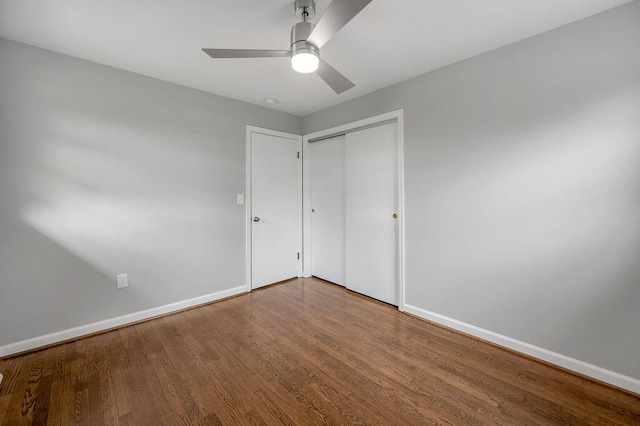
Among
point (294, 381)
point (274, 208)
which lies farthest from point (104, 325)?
point (274, 208)

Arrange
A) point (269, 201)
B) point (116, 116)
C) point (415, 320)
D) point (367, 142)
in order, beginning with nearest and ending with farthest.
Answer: point (116, 116)
point (415, 320)
point (367, 142)
point (269, 201)

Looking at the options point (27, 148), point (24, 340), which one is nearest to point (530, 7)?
point (27, 148)

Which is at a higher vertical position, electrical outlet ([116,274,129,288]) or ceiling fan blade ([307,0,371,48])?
ceiling fan blade ([307,0,371,48])

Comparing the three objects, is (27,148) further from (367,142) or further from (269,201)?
(367,142)

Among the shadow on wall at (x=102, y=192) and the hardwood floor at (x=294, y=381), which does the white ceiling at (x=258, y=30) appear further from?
the hardwood floor at (x=294, y=381)

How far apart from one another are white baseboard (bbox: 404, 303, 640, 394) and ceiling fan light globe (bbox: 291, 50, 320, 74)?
2.36 m

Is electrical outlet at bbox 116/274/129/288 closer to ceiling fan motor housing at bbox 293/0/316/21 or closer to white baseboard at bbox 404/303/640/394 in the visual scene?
ceiling fan motor housing at bbox 293/0/316/21

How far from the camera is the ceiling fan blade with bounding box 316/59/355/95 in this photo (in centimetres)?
163

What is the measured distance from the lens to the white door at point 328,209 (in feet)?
11.4

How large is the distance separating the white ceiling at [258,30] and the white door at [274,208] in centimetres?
110

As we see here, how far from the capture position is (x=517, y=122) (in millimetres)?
1963

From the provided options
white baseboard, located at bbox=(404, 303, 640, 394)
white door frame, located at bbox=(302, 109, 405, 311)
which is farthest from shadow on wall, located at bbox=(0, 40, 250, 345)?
white baseboard, located at bbox=(404, 303, 640, 394)

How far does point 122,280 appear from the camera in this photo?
241 cm

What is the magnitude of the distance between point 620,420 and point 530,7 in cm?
243
